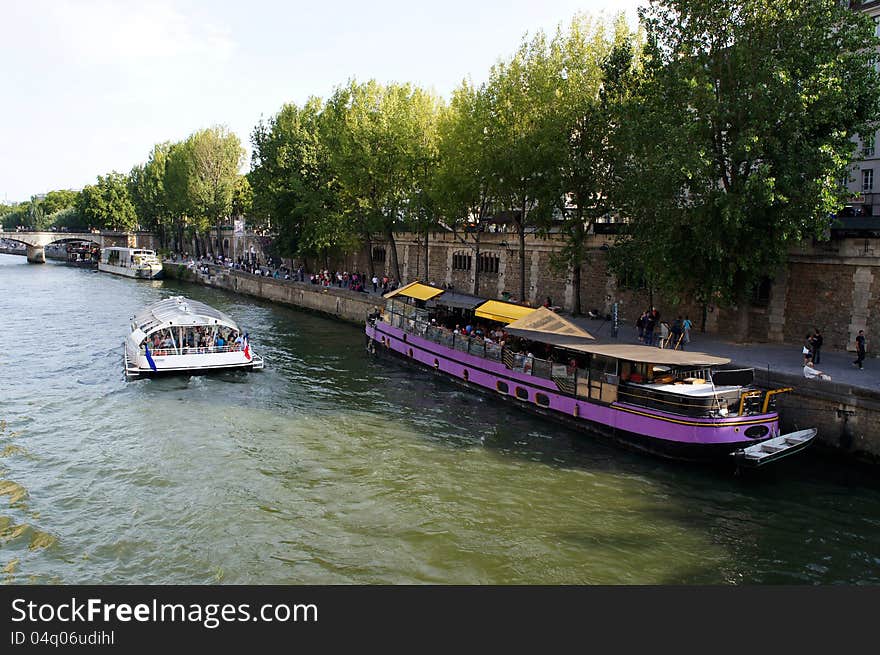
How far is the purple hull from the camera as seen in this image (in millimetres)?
17703

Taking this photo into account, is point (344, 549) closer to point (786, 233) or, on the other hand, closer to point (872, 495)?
point (872, 495)

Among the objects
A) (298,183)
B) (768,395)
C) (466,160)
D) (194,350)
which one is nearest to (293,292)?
(298,183)

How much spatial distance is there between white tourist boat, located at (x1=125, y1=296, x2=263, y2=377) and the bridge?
8128cm

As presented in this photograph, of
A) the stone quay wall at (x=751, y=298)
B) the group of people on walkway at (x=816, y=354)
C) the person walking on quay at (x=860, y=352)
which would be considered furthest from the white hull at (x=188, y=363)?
the person walking on quay at (x=860, y=352)

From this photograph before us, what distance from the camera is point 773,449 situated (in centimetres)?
1719

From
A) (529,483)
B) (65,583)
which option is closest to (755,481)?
(529,483)

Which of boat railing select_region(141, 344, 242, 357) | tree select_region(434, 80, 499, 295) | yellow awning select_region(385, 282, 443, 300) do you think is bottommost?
boat railing select_region(141, 344, 242, 357)

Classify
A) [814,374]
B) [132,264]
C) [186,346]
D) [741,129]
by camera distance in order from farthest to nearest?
1. [132,264]
2. [186,346]
3. [741,129]
4. [814,374]

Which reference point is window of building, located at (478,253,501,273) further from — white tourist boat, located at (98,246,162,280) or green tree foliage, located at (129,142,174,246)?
green tree foliage, located at (129,142,174,246)

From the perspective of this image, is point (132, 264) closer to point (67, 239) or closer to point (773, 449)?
point (67, 239)

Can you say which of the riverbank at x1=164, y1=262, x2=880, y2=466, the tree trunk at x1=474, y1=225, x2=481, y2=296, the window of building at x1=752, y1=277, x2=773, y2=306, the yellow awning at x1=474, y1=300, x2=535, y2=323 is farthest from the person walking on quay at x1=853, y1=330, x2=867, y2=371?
the tree trunk at x1=474, y1=225, x2=481, y2=296

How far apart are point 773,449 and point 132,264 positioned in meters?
72.5

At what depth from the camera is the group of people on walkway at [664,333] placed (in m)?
25.8

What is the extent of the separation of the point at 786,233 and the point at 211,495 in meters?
17.6
